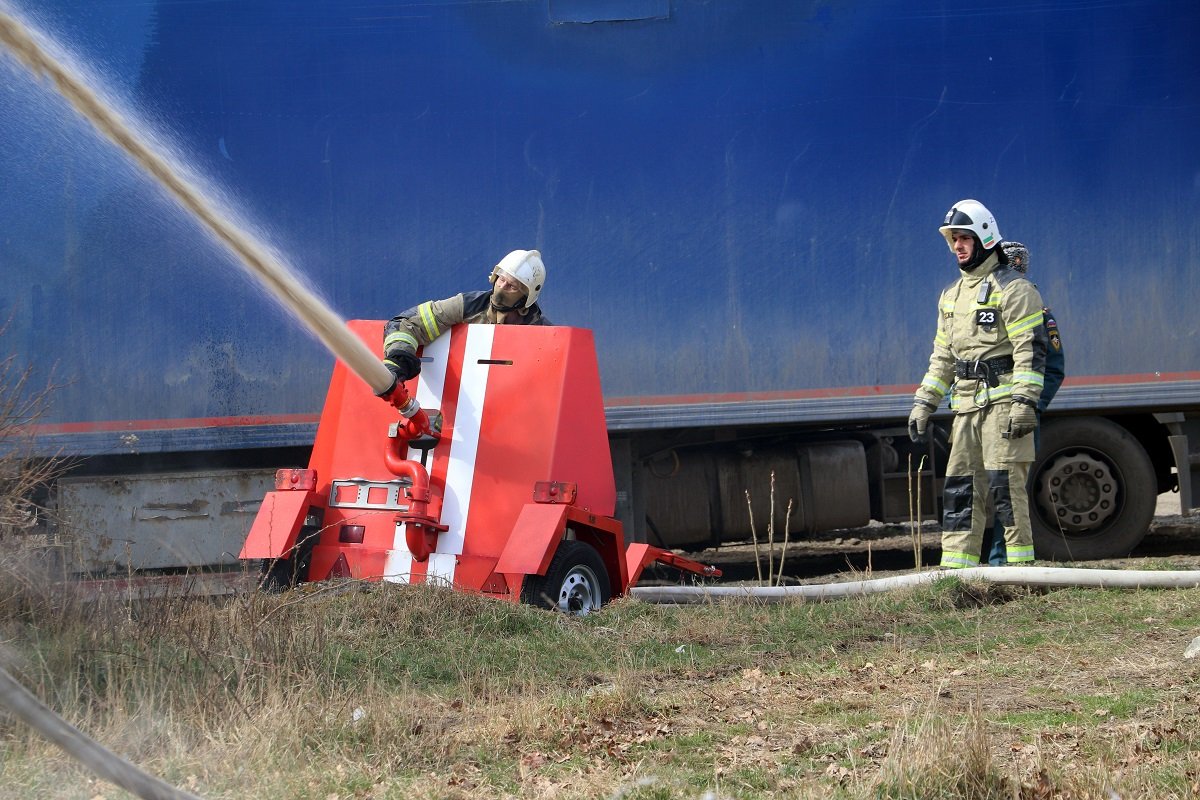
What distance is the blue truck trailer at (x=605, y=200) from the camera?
8.70 metres

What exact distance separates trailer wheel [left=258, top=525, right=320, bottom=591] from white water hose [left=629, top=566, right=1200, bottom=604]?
5.67 feet

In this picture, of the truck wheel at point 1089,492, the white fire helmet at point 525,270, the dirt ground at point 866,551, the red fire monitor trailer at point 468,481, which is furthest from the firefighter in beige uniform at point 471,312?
the truck wheel at point 1089,492

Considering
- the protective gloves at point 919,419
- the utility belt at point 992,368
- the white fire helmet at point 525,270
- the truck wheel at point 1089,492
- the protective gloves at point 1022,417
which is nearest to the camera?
the white fire helmet at point 525,270

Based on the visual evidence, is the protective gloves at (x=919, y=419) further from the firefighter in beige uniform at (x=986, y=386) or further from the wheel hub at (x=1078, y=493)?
the wheel hub at (x=1078, y=493)

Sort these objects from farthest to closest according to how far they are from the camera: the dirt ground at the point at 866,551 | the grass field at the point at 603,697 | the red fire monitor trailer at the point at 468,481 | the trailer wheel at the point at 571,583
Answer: the dirt ground at the point at 866,551 < the red fire monitor trailer at the point at 468,481 < the trailer wheel at the point at 571,583 < the grass field at the point at 603,697

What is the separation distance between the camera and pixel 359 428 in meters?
6.87

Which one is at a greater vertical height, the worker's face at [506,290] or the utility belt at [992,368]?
the worker's face at [506,290]

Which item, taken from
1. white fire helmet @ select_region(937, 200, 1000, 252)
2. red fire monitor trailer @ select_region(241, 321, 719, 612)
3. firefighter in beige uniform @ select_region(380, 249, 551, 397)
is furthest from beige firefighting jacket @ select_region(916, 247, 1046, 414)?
firefighter in beige uniform @ select_region(380, 249, 551, 397)

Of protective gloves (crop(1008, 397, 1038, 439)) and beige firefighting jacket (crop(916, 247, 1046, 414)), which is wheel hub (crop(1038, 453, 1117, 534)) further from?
protective gloves (crop(1008, 397, 1038, 439))

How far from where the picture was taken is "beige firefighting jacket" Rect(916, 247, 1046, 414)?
7.50 meters

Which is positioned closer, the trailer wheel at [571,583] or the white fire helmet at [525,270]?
the trailer wheel at [571,583]

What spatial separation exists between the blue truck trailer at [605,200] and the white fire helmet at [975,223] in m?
1.39

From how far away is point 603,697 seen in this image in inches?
177

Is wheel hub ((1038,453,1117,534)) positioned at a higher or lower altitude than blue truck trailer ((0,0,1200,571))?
lower
